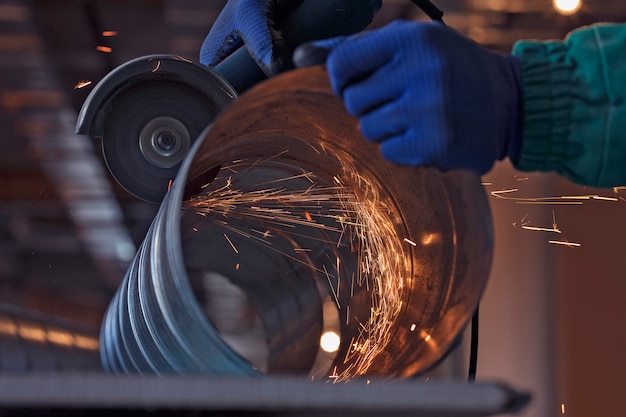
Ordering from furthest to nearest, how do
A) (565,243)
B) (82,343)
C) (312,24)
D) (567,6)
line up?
1. (567,6)
2. (565,243)
3. (82,343)
4. (312,24)

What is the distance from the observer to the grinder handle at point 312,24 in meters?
1.18

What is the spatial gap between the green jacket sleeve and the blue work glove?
0.40m

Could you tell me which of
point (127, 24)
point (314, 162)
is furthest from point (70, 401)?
point (127, 24)

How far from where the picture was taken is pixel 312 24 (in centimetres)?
118

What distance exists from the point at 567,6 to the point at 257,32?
8.26ft

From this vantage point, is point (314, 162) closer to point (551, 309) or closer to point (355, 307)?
point (355, 307)

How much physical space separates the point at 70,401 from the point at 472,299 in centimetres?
49

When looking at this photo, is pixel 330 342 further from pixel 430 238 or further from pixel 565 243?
pixel 565 243

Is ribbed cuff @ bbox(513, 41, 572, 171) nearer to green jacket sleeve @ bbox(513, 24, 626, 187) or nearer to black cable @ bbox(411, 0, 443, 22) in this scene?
green jacket sleeve @ bbox(513, 24, 626, 187)

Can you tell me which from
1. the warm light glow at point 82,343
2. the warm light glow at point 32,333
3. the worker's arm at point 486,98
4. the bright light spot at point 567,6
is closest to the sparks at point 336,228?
the worker's arm at point 486,98

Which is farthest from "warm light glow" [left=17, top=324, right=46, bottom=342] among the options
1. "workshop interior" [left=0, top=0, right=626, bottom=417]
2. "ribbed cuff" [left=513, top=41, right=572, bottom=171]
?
"ribbed cuff" [left=513, top=41, right=572, bottom=171]

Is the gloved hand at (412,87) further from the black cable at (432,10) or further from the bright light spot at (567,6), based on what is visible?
the bright light spot at (567,6)

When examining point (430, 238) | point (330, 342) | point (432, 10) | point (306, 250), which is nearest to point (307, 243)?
point (306, 250)

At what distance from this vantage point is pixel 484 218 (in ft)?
2.69
